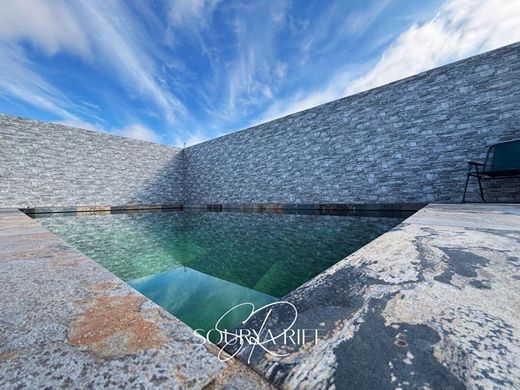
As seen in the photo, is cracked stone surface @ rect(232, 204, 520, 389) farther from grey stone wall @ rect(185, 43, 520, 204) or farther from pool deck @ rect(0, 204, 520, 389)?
grey stone wall @ rect(185, 43, 520, 204)

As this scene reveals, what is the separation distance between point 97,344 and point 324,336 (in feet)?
1.28

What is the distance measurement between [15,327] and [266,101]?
9889 mm

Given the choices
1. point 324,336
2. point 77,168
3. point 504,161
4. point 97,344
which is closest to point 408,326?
point 324,336

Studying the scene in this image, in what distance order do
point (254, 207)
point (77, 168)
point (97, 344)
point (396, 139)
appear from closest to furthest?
point (97, 344) < point (396, 139) < point (254, 207) < point (77, 168)

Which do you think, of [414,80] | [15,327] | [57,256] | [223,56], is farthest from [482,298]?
[223,56]

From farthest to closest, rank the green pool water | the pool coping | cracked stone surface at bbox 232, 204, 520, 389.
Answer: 1. the pool coping
2. the green pool water
3. cracked stone surface at bbox 232, 204, 520, 389

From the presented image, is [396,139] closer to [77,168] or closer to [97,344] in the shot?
[97,344]

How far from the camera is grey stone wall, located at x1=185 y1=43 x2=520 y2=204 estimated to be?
128 inches

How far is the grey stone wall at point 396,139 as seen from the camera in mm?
3258

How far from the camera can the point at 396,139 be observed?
4.02 meters

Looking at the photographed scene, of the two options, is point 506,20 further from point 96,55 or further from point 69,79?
point 69,79

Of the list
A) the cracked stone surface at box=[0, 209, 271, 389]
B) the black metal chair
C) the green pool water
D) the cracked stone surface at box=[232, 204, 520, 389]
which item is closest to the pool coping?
the black metal chair

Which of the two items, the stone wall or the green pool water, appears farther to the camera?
the stone wall

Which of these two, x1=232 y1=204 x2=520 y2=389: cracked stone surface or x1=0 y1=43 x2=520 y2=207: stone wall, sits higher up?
x1=0 y1=43 x2=520 y2=207: stone wall
